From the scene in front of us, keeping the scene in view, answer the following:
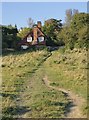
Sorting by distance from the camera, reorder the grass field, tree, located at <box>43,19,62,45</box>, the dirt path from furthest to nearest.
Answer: tree, located at <box>43,19,62,45</box> → the grass field → the dirt path

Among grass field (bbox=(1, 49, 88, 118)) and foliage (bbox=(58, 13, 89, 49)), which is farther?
foliage (bbox=(58, 13, 89, 49))

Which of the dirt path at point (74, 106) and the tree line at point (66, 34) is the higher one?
the tree line at point (66, 34)

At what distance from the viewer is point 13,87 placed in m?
15.8

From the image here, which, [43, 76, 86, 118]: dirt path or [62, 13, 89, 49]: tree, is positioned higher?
[62, 13, 89, 49]: tree

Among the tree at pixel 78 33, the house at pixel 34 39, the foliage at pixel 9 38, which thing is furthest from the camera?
the house at pixel 34 39

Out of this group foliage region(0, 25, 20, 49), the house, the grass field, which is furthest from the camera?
the house

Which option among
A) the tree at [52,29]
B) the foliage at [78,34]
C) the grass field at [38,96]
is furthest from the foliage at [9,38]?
the grass field at [38,96]

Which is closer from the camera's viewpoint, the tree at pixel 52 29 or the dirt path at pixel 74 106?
the dirt path at pixel 74 106

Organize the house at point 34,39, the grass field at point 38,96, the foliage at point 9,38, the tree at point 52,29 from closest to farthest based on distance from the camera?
the grass field at point 38,96, the foliage at point 9,38, the house at point 34,39, the tree at point 52,29

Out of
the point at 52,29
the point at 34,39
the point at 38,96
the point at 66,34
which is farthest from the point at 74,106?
the point at 52,29

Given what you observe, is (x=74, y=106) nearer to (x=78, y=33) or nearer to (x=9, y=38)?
(x=78, y=33)

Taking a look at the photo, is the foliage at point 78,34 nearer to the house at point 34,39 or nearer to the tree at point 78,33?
the tree at point 78,33

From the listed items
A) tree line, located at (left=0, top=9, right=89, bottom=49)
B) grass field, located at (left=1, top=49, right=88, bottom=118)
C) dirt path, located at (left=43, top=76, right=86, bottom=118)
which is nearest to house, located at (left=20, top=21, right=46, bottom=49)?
tree line, located at (left=0, top=9, right=89, bottom=49)

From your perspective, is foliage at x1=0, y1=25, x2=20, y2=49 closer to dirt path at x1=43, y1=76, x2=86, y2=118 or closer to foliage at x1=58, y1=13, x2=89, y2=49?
foliage at x1=58, y1=13, x2=89, y2=49
